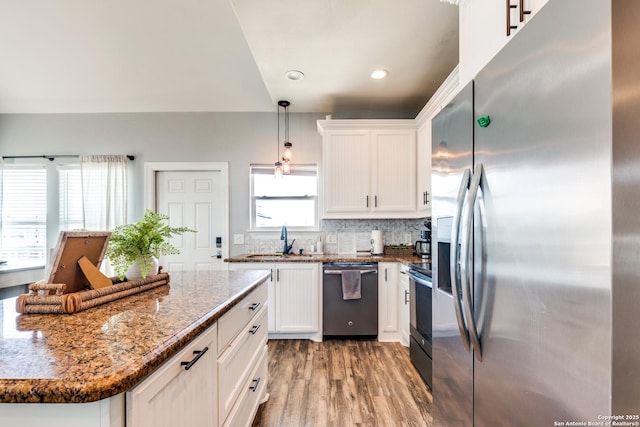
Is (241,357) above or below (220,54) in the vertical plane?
below

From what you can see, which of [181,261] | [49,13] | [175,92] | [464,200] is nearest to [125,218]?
[181,261]

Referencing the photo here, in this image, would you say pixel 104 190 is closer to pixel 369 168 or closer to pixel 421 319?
pixel 369 168

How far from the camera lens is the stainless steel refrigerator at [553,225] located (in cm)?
57

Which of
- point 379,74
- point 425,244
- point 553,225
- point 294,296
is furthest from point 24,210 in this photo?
point 553,225

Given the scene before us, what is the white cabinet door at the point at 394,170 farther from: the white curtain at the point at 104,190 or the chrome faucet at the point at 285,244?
the white curtain at the point at 104,190

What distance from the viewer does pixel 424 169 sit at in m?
3.23

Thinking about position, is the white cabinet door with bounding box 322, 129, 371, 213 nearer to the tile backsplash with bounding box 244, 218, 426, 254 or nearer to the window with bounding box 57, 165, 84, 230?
the tile backsplash with bounding box 244, 218, 426, 254

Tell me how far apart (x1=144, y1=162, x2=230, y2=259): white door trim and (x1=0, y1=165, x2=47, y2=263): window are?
4.57 feet

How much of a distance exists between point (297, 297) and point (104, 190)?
2854 mm

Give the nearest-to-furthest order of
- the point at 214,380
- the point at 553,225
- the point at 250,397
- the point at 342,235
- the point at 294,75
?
the point at 553,225 → the point at 214,380 → the point at 250,397 → the point at 294,75 → the point at 342,235

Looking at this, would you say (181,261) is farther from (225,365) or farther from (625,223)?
(625,223)

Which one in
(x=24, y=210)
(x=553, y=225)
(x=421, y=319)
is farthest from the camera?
(x=24, y=210)

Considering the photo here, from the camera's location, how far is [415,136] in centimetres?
346

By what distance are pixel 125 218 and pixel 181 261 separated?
0.89 metres
